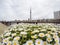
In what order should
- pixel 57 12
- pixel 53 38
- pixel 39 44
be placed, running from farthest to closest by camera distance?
pixel 57 12, pixel 53 38, pixel 39 44

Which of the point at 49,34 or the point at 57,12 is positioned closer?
the point at 49,34

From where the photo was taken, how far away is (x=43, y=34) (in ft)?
4.79

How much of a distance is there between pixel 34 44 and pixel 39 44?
0.18 feet

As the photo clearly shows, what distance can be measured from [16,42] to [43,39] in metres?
0.30

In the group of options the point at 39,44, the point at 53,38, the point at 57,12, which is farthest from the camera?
the point at 57,12

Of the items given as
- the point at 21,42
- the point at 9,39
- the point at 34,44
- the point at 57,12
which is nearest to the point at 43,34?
the point at 34,44

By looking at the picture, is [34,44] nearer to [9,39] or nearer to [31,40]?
[31,40]

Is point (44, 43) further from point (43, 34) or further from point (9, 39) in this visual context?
point (9, 39)

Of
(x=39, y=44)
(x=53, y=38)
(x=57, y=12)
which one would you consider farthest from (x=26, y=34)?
(x=57, y=12)

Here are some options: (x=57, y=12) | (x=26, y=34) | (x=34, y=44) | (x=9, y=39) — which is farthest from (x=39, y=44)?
(x=57, y=12)

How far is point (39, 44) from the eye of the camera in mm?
1381

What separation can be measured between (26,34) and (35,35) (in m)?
0.10

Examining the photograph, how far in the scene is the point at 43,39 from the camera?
144 cm

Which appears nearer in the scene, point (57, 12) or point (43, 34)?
point (43, 34)
